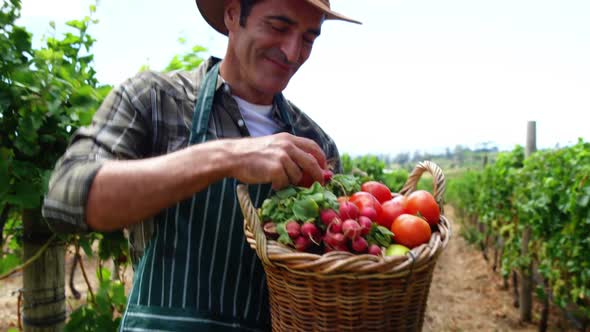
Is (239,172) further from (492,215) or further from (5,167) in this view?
(492,215)

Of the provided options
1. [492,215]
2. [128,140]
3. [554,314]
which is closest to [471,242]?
[492,215]

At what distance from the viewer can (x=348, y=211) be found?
1.27 meters

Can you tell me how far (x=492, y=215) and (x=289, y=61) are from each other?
8.49 m

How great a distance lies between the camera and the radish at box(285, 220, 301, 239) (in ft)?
4.01

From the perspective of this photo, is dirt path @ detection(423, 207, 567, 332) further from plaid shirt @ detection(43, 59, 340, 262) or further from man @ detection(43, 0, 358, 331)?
plaid shirt @ detection(43, 59, 340, 262)

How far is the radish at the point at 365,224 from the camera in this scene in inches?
49.0

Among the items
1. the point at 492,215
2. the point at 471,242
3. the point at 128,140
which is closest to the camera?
the point at 128,140

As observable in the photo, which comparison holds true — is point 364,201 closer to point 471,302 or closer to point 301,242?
point 301,242

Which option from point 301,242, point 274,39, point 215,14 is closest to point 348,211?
point 301,242

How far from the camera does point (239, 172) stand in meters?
1.25

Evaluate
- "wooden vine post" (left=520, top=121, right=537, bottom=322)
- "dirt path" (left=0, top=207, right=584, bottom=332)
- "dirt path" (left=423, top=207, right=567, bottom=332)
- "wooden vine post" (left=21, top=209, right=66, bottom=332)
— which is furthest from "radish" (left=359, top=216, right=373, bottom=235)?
"wooden vine post" (left=520, top=121, right=537, bottom=322)

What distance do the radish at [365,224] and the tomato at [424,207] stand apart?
228mm

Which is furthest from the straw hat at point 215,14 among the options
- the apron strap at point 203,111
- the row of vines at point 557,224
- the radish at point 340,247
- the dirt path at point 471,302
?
the dirt path at point 471,302

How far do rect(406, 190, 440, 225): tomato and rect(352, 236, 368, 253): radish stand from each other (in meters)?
0.28
